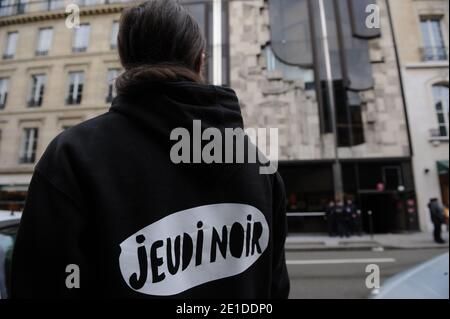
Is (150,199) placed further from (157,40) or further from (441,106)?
(441,106)

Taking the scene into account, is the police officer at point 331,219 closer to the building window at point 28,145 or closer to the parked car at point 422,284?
the parked car at point 422,284

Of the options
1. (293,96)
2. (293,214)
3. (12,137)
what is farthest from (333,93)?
(12,137)

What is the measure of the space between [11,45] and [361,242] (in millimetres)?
20375

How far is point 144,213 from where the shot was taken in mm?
785

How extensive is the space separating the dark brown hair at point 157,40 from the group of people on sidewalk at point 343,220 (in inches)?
488

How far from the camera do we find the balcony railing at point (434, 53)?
12164mm

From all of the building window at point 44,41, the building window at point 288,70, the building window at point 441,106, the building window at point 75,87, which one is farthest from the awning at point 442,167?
the building window at point 44,41

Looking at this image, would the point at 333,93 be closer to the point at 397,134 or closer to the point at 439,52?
the point at 397,134

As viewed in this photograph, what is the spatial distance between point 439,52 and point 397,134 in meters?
3.72

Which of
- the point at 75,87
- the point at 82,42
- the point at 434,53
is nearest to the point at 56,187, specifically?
the point at 434,53

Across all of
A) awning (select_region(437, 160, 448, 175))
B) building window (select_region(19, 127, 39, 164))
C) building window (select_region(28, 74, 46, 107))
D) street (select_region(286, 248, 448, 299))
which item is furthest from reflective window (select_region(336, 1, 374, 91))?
building window (select_region(19, 127, 39, 164))

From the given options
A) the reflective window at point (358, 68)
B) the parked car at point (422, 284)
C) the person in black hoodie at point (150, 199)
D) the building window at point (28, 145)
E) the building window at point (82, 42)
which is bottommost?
the parked car at point (422, 284)

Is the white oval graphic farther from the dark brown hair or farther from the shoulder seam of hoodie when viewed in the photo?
the dark brown hair

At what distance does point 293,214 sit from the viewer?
1269 cm
